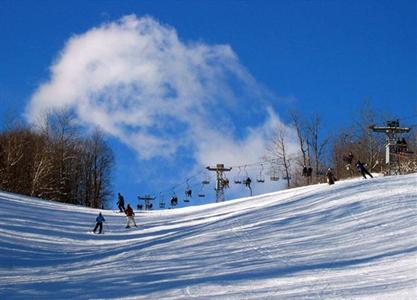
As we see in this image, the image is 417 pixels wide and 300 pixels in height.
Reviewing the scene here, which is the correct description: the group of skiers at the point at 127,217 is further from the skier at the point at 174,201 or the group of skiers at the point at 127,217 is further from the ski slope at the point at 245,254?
the skier at the point at 174,201

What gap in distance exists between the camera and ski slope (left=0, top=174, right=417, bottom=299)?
11500 millimetres

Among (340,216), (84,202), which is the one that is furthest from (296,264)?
(84,202)

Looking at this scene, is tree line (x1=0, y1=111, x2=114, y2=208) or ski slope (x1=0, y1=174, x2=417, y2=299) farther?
tree line (x1=0, y1=111, x2=114, y2=208)

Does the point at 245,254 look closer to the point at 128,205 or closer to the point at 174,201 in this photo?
the point at 128,205

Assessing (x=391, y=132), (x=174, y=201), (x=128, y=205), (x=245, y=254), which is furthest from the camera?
(x=174, y=201)

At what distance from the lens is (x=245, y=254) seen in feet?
52.2

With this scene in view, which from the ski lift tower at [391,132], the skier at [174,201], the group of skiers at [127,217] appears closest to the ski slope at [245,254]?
the group of skiers at [127,217]

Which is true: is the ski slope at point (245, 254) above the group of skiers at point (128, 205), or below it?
below

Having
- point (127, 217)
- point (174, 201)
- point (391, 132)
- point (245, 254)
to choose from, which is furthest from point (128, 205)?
point (174, 201)

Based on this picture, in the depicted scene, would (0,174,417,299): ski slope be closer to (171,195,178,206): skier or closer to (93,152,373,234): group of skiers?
(93,152,373,234): group of skiers

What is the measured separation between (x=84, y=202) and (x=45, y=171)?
18.8 meters

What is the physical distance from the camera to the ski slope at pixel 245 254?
37.7 ft

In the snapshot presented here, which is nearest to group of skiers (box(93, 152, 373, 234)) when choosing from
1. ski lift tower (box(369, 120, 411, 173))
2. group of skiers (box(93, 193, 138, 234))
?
group of skiers (box(93, 193, 138, 234))

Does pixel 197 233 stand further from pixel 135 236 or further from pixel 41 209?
pixel 41 209
